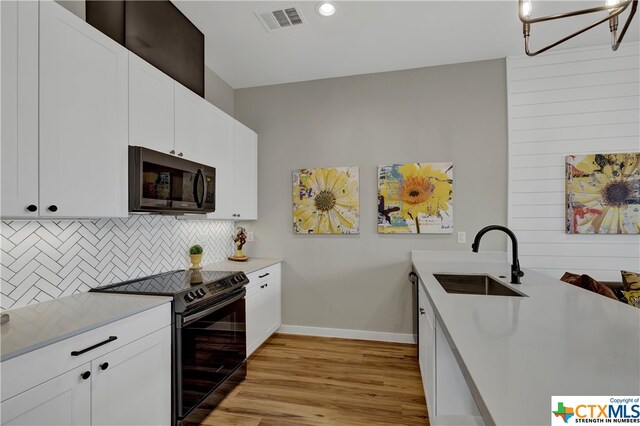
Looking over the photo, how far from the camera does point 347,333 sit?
139 inches

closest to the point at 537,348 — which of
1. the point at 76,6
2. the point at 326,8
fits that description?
the point at 326,8

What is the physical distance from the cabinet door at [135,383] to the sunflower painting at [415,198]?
91.6 inches

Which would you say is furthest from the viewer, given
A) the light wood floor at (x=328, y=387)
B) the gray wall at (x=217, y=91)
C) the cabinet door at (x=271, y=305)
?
the gray wall at (x=217, y=91)

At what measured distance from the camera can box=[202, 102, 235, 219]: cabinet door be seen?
2.79 metres

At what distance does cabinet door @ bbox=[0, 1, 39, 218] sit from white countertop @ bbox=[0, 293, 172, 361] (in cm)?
48

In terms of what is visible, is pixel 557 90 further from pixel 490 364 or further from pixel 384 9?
pixel 490 364

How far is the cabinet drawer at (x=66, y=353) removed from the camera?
1.12 m

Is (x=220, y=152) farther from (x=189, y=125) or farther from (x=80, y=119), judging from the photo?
(x=80, y=119)

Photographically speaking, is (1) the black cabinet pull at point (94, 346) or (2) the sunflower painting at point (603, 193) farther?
(2) the sunflower painting at point (603, 193)

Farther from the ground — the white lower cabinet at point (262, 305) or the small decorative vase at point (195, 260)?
the small decorative vase at point (195, 260)

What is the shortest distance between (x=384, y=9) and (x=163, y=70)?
1.70 metres

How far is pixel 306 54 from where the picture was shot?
3.11 meters

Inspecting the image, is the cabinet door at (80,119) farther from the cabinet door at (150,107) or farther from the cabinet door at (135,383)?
the cabinet door at (135,383)

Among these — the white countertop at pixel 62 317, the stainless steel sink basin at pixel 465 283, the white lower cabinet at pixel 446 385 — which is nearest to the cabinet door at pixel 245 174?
the white countertop at pixel 62 317
